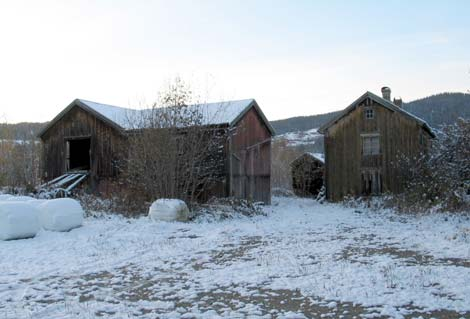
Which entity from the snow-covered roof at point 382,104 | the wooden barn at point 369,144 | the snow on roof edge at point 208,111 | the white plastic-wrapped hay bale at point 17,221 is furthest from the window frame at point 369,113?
the white plastic-wrapped hay bale at point 17,221

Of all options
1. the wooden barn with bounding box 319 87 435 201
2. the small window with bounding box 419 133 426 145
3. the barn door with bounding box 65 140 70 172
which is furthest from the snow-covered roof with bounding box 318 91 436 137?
the barn door with bounding box 65 140 70 172

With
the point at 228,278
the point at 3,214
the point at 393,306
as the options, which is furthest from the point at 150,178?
the point at 393,306

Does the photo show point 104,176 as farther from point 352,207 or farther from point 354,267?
point 354,267

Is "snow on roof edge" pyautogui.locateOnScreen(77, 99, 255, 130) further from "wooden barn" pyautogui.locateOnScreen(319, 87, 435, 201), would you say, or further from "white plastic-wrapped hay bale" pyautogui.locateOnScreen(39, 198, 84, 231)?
"white plastic-wrapped hay bale" pyautogui.locateOnScreen(39, 198, 84, 231)

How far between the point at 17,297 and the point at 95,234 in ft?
20.3

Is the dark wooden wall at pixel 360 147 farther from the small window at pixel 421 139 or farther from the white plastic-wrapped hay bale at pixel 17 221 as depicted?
the white plastic-wrapped hay bale at pixel 17 221

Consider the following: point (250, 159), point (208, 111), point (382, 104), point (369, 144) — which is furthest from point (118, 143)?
point (382, 104)

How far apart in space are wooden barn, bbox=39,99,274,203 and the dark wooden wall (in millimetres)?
3991

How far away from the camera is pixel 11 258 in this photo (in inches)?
379

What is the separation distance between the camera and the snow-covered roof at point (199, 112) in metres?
21.2

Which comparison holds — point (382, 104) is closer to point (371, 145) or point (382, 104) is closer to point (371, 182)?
point (371, 145)

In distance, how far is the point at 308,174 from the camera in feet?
120

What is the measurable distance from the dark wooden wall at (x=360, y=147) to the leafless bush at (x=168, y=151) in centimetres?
1093

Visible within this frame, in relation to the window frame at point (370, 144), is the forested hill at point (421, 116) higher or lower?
higher
